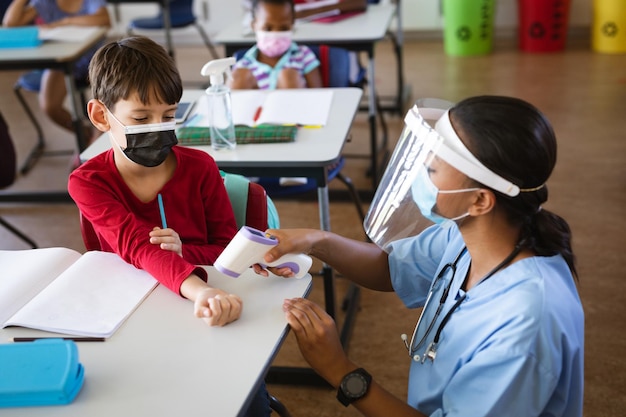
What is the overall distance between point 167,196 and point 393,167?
0.52 meters

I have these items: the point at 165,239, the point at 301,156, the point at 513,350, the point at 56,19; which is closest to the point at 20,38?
the point at 56,19

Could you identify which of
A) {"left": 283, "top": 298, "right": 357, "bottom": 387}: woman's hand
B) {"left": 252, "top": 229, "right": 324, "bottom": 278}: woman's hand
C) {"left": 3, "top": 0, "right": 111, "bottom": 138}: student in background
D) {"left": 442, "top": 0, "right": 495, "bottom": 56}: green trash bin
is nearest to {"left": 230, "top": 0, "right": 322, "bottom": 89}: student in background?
{"left": 3, "top": 0, "right": 111, "bottom": 138}: student in background

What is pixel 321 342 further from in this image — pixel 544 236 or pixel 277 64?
pixel 277 64

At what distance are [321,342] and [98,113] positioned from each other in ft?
2.30

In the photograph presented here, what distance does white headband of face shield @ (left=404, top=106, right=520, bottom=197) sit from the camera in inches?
46.1

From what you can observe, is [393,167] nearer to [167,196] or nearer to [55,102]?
[167,196]

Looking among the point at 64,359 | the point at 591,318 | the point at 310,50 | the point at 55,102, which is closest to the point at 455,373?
the point at 64,359

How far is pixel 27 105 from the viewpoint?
408cm

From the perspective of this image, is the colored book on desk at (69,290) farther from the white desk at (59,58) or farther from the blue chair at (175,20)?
the blue chair at (175,20)

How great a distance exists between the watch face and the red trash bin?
459 centimetres

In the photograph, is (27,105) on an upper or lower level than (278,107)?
lower

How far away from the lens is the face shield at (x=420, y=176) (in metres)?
1.19

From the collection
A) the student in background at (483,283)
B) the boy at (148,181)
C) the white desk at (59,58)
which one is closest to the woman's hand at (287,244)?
the student in background at (483,283)

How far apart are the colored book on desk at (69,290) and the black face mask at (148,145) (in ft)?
0.67
